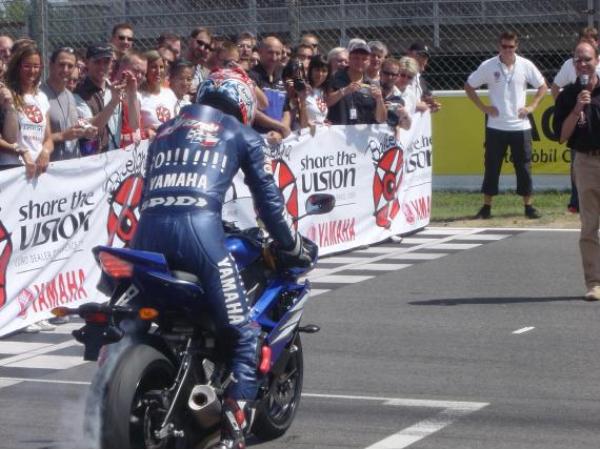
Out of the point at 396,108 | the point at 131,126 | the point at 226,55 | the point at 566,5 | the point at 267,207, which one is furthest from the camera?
the point at 566,5

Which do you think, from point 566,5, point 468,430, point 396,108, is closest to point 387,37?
point 566,5

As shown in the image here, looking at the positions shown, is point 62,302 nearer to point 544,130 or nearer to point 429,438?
point 429,438

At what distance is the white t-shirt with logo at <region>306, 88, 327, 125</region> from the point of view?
13.9 metres

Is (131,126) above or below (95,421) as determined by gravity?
above

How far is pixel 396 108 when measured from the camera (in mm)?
14789

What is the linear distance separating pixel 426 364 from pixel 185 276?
9.69 feet

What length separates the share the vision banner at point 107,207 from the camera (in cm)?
977

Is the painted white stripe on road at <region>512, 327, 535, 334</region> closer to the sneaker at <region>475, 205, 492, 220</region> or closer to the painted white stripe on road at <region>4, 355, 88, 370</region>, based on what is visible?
the painted white stripe on road at <region>4, 355, 88, 370</region>

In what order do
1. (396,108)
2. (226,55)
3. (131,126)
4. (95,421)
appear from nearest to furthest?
(95,421)
(131,126)
(226,55)
(396,108)

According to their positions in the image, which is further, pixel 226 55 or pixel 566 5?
pixel 566 5

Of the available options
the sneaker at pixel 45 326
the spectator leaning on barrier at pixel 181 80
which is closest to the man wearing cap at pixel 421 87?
the spectator leaning on barrier at pixel 181 80

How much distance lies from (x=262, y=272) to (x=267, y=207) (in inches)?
15.9

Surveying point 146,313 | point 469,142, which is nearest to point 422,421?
point 146,313

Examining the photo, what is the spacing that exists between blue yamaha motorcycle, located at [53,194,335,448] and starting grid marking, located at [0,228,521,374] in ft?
7.43
